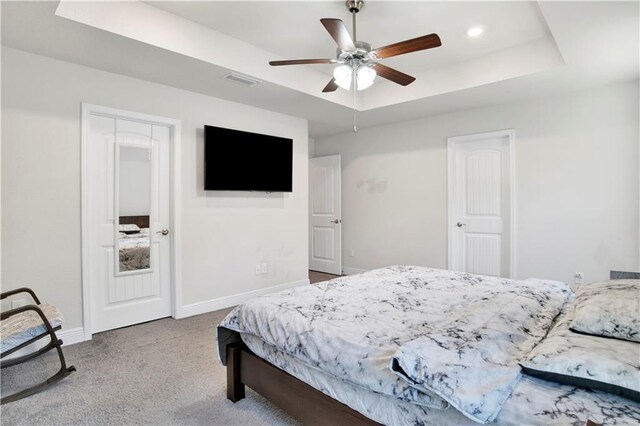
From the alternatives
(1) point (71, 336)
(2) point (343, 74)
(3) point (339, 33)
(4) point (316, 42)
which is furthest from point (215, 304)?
(3) point (339, 33)

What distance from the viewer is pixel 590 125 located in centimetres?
356

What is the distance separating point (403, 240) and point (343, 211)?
122 centimetres

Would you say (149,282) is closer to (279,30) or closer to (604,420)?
(279,30)

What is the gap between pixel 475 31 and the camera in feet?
9.89

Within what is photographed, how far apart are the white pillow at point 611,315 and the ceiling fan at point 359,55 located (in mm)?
1637

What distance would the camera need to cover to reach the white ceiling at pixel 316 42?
241 centimetres

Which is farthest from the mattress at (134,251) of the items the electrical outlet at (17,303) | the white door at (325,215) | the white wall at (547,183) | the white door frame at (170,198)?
the white wall at (547,183)

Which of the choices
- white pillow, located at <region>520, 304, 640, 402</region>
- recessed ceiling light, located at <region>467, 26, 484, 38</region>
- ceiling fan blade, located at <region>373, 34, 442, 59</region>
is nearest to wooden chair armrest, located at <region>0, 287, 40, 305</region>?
ceiling fan blade, located at <region>373, 34, 442, 59</region>

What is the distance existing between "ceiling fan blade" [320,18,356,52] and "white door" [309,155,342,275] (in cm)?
349

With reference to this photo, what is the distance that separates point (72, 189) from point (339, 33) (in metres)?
2.56

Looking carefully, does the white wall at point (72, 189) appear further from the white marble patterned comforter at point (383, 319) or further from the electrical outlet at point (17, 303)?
the white marble patterned comforter at point (383, 319)

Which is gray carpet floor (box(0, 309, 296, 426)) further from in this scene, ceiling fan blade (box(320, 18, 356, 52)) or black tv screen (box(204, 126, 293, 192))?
ceiling fan blade (box(320, 18, 356, 52))

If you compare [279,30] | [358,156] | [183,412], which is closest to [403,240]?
[358,156]

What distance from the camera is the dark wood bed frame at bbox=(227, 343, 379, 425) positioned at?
1.50m
